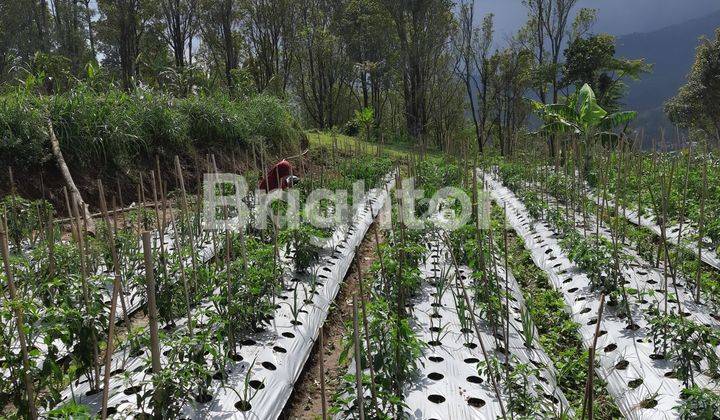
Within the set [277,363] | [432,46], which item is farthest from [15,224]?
[432,46]

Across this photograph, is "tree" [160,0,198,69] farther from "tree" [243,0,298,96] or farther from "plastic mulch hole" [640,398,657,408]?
"plastic mulch hole" [640,398,657,408]

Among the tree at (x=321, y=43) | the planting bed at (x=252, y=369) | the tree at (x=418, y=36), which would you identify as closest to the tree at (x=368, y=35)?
the tree at (x=321, y=43)

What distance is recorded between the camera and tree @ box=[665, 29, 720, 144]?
17922 mm

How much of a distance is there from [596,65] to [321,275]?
15235mm

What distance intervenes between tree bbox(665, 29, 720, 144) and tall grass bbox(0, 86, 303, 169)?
635 inches

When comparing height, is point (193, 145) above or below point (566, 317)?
above

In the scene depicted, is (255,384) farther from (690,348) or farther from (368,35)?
(368,35)

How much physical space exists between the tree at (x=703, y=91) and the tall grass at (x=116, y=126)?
16130 millimetres

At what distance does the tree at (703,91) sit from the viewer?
17.9 meters

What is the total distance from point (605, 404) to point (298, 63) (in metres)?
23.7

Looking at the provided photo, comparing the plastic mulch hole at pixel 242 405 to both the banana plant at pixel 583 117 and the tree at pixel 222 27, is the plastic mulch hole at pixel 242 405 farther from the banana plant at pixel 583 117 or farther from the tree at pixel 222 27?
the tree at pixel 222 27

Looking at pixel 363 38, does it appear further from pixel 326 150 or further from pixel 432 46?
pixel 326 150

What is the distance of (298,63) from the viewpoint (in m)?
24.4

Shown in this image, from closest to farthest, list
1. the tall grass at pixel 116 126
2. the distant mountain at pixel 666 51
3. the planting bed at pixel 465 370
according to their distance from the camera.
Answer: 1. the planting bed at pixel 465 370
2. the tall grass at pixel 116 126
3. the distant mountain at pixel 666 51
